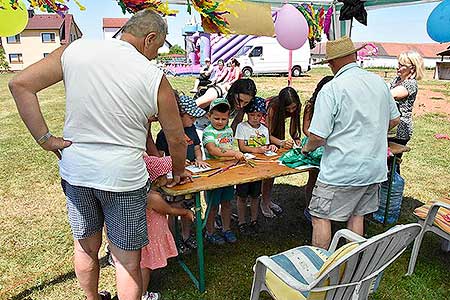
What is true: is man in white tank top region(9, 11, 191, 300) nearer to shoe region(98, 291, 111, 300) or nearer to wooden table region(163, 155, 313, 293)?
wooden table region(163, 155, 313, 293)

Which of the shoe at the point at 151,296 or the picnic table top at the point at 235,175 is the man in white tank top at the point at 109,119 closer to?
the picnic table top at the point at 235,175

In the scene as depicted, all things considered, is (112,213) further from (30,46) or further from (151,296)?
(30,46)

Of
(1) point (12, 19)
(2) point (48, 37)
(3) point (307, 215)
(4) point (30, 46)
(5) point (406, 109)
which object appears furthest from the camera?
(2) point (48, 37)

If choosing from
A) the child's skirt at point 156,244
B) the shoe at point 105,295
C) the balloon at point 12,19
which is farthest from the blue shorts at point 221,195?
the balloon at point 12,19

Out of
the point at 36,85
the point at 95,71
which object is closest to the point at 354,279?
the point at 95,71

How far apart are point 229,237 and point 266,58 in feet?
61.2

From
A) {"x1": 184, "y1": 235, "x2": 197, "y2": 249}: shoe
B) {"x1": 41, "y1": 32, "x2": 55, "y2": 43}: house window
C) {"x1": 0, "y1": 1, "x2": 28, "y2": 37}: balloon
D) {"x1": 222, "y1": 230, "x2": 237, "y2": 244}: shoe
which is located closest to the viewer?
{"x1": 0, "y1": 1, "x2": 28, "y2": 37}: balloon

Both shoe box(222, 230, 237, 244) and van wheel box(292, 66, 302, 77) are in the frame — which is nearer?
shoe box(222, 230, 237, 244)

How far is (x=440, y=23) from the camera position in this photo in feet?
10.2

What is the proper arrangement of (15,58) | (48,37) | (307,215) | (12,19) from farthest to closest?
(48,37) < (15,58) < (307,215) < (12,19)

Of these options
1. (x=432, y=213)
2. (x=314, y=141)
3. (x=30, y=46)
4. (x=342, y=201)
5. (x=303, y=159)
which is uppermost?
(x=30, y=46)

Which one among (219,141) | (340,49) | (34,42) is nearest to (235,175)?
(219,141)

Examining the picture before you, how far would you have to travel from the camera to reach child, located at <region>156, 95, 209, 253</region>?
247 cm

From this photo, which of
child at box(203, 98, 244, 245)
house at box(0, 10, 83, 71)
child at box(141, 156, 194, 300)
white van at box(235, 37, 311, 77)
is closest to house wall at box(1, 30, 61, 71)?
house at box(0, 10, 83, 71)
